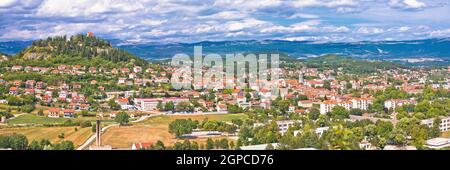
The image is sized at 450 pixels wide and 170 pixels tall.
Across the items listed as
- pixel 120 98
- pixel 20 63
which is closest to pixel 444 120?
pixel 120 98

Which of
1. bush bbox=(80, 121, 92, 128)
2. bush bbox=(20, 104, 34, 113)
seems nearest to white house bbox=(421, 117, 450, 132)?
bush bbox=(80, 121, 92, 128)

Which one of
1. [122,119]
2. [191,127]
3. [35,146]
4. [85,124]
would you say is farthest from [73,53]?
[35,146]

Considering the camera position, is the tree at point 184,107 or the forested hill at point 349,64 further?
the forested hill at point 349,64

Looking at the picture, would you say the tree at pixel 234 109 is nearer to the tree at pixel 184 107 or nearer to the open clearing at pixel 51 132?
the tree at pixel 184 107

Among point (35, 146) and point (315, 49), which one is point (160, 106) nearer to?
point (35, 146)

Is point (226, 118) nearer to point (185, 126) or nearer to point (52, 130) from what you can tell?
point (185, 126)

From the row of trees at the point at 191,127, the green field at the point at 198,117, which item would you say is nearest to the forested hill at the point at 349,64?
the green field at the point at 198,117
